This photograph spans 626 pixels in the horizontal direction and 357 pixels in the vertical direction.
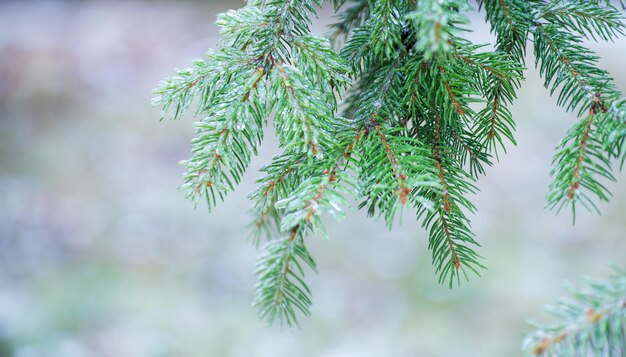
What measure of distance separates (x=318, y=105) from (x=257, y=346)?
2.07 m

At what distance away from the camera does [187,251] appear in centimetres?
292

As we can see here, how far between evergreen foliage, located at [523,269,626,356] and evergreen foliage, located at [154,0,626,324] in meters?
0.11

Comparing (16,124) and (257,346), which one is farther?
(16,124)

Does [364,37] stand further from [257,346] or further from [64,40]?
[64,40]

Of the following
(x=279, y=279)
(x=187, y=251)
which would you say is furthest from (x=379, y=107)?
(x=187, y=251)

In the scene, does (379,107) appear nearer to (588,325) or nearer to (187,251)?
(588,325)

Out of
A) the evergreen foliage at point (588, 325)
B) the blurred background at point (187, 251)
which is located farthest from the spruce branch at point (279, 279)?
the blurred background at point (187, 251)

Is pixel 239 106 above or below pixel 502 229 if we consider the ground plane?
below

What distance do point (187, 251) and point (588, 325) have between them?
8.73 ft

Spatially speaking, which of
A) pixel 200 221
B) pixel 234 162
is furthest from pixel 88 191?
pixel 234 162

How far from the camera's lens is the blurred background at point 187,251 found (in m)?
2.45

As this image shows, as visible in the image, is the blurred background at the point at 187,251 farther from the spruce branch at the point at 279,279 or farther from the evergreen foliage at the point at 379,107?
the evergreen foliage at the point at 379,107

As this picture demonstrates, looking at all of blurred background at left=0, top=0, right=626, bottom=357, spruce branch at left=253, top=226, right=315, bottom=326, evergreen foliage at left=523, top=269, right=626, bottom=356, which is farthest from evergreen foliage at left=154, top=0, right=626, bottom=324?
blurred background at left=0, top=0, right=626, bottom=357

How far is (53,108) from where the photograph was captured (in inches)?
149
